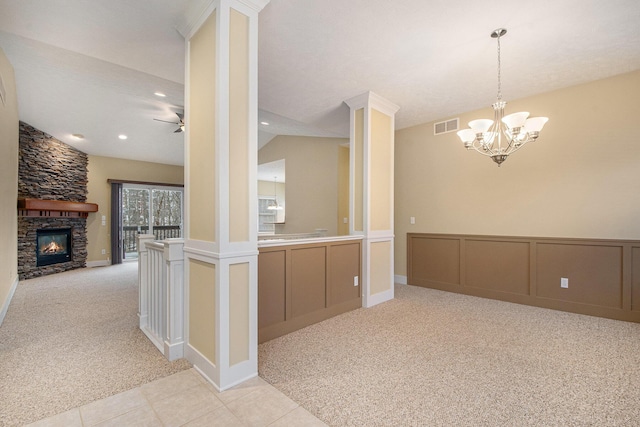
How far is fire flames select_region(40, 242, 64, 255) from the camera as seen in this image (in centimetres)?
589

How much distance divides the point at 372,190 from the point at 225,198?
2410 millimetres

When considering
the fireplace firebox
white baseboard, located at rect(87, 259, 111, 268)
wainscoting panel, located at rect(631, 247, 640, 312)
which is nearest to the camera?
wainscoting panel, located at rect(631, 247, 640, 312)

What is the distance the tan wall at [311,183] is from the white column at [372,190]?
2.34 metres

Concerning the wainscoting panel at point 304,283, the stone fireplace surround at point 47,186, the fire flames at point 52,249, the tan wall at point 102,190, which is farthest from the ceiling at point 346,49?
the fire flames at point 52,249

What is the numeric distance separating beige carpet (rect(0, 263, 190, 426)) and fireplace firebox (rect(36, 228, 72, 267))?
183cm

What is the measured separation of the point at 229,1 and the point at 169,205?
7.58 meters

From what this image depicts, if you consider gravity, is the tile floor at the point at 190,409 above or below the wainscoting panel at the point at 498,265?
below

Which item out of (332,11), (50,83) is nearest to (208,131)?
(332,11)

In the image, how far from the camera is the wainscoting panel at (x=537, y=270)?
10.8 feet

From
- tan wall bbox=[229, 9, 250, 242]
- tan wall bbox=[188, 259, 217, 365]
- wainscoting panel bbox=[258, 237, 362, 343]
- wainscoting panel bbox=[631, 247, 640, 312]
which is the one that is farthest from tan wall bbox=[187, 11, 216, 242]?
wainscoting panel bbox=[631, 247, 640, 312]

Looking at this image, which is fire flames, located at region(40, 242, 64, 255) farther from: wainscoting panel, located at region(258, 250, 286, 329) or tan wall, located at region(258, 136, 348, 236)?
wainscoting panel, located at region(258, 250, 286, 329)

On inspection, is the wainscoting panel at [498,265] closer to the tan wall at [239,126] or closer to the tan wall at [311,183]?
the tan wall at [311,183]

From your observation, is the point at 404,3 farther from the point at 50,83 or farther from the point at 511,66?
the point at 50,83

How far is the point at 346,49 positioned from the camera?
280cm
